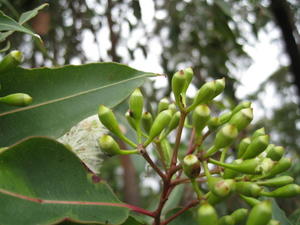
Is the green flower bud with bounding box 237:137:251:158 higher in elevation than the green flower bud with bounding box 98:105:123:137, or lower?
lower

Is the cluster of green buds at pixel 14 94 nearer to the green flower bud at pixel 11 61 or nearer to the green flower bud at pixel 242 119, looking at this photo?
the green flower bud at pixel 11 61

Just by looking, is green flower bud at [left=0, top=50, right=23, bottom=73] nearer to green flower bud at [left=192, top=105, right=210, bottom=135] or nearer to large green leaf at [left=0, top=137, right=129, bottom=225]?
large green leaf at [left=0, top=137, right=129, bottom=225]

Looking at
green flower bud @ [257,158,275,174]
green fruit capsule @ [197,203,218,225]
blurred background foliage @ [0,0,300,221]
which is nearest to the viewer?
green fruit capsule @ [197,203,218,225]

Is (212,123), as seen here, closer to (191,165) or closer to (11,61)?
(191,165)

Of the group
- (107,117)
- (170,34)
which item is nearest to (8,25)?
(107,117)

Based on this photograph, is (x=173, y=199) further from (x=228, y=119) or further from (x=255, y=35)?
(x=255, y=35)

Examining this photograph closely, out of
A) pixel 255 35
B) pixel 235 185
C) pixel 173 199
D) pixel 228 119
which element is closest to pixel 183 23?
pixel 255 35

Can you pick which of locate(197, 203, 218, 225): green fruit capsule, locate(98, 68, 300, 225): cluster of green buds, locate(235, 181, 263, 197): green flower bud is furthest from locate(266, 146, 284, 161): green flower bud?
locate(197, 203, 218, 225): green fruit capsule

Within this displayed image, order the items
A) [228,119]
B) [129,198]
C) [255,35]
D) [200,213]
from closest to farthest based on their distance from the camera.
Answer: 1. [200,213]
2. [228,119]
3. [255,35]
4. [129,198]
